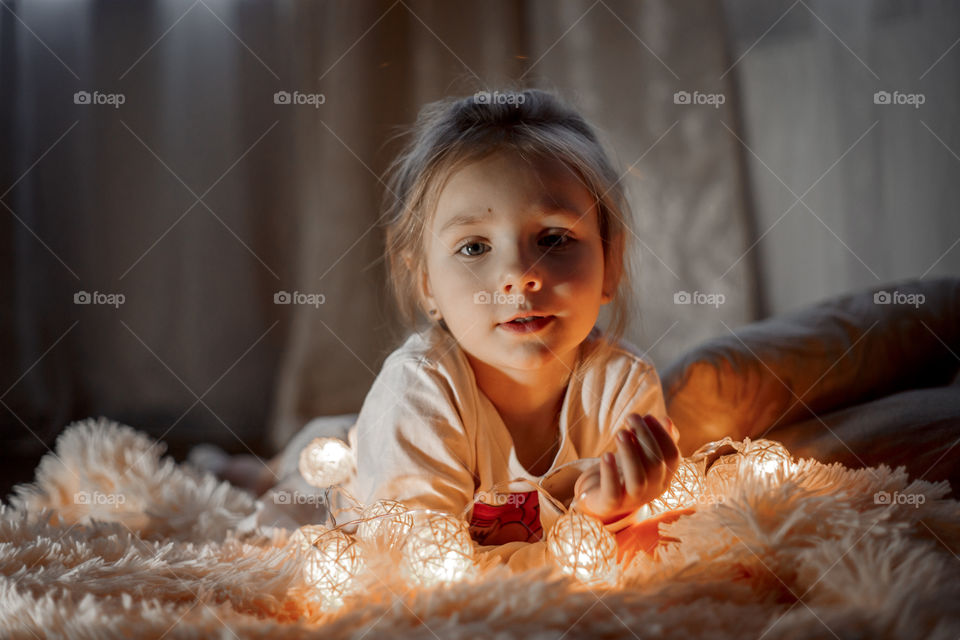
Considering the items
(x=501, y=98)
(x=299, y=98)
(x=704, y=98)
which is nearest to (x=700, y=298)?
(x=704, y=98)

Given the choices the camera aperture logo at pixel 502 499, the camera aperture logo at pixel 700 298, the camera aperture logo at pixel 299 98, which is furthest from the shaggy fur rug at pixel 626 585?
the camera aperture logo at pixel 299 98

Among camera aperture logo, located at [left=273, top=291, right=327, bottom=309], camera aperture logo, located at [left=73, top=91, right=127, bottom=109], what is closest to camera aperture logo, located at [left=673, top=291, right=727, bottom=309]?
camera aperture logo, located at [left=273, top=291, right=327, bottom=309]

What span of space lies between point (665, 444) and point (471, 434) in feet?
0.98

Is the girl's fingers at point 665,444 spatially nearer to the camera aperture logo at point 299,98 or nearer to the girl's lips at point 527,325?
the girl's lips at point 527,325

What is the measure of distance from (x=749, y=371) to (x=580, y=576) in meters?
0.51

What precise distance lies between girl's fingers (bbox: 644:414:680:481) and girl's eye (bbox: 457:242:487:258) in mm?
306

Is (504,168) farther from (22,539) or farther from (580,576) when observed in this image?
(22,539)

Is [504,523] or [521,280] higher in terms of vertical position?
[521,280]

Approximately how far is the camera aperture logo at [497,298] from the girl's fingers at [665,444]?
0.22 meters

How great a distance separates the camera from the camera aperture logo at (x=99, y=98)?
62.2 inches

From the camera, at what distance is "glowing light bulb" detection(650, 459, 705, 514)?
0.84 m

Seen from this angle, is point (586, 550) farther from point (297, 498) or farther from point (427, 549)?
point (297, 498)

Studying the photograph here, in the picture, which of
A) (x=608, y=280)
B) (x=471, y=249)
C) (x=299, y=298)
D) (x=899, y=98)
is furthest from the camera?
(x=299, y=298)

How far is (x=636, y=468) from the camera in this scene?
A: 0.74 m
